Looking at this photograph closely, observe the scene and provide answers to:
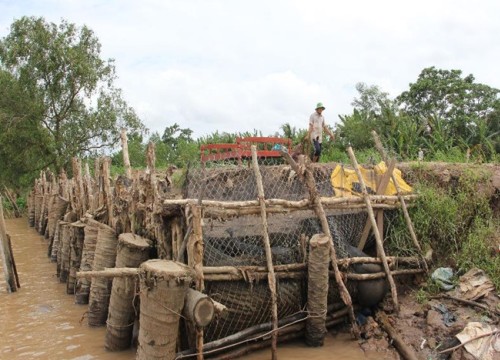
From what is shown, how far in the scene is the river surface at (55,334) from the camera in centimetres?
539

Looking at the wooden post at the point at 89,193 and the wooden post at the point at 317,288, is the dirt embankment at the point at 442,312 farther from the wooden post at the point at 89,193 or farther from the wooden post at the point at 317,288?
the wooden post at the point at 89,193

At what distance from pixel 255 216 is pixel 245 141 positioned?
22.6 feet

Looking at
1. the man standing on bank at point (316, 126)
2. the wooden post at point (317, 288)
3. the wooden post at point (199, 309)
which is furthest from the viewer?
the man standing on bank at point (316, 126)

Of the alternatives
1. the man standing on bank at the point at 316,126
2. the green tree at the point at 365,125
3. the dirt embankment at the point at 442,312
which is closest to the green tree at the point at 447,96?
the green tree at the point at 365,125

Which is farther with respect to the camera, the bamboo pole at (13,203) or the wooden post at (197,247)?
the bamboo pole at (13,203)

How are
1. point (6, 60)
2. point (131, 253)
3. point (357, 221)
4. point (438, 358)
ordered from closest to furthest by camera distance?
point (438, 358) → point (131, 253) → point (357, 221) → point (6, 60)

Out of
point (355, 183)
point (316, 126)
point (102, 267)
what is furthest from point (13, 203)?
point (355, 183)

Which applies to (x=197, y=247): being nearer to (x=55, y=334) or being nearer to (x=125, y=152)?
(x=55, y=334)

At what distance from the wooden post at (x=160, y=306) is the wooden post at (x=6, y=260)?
522cm

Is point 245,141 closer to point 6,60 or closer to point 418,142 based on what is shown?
point 418,142

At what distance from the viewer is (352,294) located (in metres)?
A: 5.93

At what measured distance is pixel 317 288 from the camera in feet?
17.3

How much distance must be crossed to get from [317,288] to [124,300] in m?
2.17

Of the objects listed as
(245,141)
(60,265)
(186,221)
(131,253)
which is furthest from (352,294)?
(245,141)
